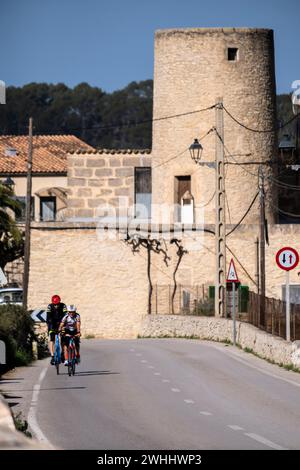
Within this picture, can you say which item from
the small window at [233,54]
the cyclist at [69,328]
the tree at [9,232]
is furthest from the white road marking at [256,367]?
the small window at [233,54]

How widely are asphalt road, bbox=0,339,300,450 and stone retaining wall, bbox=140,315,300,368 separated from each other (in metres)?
0.44

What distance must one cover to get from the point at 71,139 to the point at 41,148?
8256mm

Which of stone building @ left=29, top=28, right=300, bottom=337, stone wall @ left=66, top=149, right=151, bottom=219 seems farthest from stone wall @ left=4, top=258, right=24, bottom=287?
stone wall @ left=66, top=149, right=151, bottom=219

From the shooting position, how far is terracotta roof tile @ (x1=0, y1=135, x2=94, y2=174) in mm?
69062

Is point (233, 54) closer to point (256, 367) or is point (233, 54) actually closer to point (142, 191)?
point (142, 191)

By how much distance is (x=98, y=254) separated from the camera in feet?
166

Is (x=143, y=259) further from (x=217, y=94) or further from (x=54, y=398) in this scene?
(x=54, y=398)

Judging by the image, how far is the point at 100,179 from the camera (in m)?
56.6

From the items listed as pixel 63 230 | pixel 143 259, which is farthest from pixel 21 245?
pixel 143 259

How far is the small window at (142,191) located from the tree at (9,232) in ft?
21.6

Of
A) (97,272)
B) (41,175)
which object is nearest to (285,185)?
(97,272)

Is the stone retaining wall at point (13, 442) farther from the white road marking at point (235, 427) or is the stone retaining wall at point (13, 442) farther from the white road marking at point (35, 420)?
the white road marking at point (235, 427)

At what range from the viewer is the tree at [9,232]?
49000 millimetres

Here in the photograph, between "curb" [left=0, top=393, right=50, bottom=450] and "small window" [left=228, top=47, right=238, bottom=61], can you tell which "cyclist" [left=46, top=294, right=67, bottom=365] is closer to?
"curb" [left=0, top=393, right=50, bottom=450]
